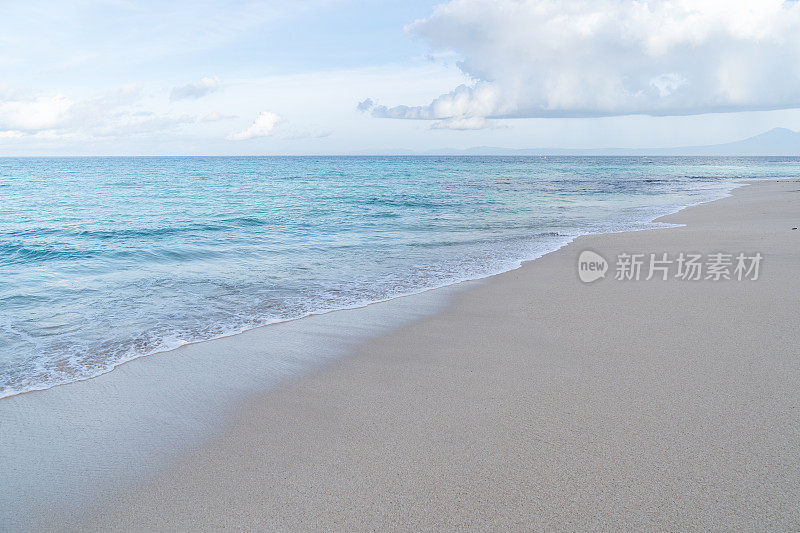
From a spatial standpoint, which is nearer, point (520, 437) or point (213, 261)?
point (520, 437)

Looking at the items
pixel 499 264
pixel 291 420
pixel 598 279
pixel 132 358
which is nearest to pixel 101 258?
pixel 132 358

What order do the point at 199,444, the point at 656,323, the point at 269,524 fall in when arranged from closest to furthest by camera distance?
the point at 269,524 → the point at 199,444 → the point at 656,323

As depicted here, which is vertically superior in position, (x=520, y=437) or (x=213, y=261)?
(x=213, y=261)

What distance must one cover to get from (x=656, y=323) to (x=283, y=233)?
36.6 ft

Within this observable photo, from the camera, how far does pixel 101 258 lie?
10.9 meters

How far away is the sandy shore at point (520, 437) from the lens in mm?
2719

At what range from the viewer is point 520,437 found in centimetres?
339

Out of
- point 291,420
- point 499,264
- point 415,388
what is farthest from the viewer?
point 499,264

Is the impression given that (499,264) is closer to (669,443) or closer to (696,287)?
(696,287)

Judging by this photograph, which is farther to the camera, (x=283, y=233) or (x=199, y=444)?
(x=283, y=233)

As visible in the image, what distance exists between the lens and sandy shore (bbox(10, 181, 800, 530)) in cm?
272

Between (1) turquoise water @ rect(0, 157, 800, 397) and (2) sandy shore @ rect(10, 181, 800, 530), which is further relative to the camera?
(1) turquoise water @ rect(0, 157, 800, 397)

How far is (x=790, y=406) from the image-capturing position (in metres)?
3.69

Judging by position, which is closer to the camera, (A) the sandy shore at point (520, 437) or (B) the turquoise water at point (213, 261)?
(A) the sandy shore at point (520, 437)
